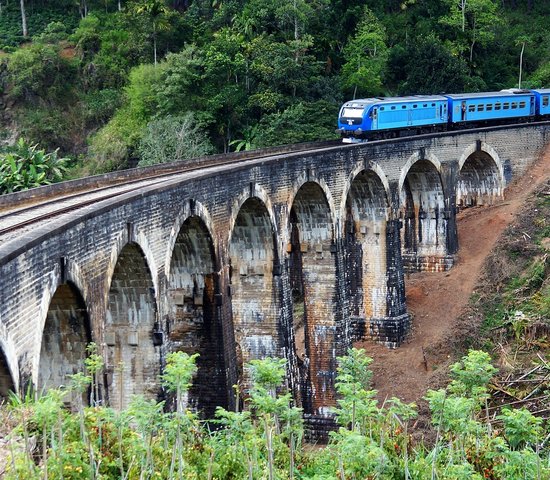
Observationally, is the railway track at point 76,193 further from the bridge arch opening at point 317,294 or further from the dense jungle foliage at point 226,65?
the dense jungle foliage at point 226,65

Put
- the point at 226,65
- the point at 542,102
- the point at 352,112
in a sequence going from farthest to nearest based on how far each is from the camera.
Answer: the point at 226,65 < the point at 542,102 < the point at 352,112

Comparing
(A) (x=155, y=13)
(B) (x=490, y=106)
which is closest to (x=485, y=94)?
(B) (x=490, y=106)

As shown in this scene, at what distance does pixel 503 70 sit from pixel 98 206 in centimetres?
4609

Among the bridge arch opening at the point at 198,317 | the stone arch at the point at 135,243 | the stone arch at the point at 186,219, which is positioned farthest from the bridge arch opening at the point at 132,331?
the bridge arch opening at the point at 198,317

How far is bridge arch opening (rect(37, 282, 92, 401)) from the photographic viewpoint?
1812 centimetres

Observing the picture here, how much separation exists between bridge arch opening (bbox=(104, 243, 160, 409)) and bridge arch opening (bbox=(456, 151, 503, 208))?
24927 mm

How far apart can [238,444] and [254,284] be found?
14028 mm

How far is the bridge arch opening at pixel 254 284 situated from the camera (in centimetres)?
2845

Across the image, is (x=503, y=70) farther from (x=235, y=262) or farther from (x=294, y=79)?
(x=235, y=262)

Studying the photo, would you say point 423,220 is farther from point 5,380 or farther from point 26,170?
point 5,380

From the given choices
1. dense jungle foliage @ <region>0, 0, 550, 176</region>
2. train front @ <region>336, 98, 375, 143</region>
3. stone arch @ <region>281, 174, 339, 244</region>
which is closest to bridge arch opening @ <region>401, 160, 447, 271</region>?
train front @ <region>336, 98, 375, 143</region>

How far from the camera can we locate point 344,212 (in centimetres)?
3312

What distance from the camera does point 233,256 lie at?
28.8 metres

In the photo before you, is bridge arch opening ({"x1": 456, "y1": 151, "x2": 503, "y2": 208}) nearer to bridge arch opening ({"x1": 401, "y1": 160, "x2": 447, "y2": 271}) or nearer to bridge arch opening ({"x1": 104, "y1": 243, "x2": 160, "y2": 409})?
bridge arch opening ({"x1": 401, "y1": 160, "x2": 447, "y2": 271})
